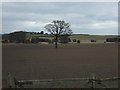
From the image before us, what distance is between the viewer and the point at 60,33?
3127 inches

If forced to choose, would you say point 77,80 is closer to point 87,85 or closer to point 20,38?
point 87,85

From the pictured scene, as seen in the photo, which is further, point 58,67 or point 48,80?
point 58,67

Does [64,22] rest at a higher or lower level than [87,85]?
higher

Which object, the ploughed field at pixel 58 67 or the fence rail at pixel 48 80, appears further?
the ploughed field at pixel 58 67

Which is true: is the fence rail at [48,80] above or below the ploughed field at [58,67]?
above

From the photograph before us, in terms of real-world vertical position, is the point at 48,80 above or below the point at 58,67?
above

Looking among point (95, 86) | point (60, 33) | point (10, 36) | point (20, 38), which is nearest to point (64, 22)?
point (60, 33)

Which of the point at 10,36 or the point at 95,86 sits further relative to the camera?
the point at 10,36

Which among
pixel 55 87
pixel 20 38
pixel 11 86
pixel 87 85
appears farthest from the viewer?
pixel 20 38

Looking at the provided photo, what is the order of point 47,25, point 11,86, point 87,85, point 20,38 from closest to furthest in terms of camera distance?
point 11,86, point 87,85, point 47,25, point 20,38

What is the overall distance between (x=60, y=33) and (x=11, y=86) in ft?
236

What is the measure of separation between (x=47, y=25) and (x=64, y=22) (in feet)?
16.2

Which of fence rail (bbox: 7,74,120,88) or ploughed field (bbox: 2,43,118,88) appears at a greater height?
fence rail (bbox: 7,74,120,88)

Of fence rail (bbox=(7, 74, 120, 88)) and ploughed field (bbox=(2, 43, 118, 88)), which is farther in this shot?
ploughed field (bbox=(2, 43, 118, 88))
